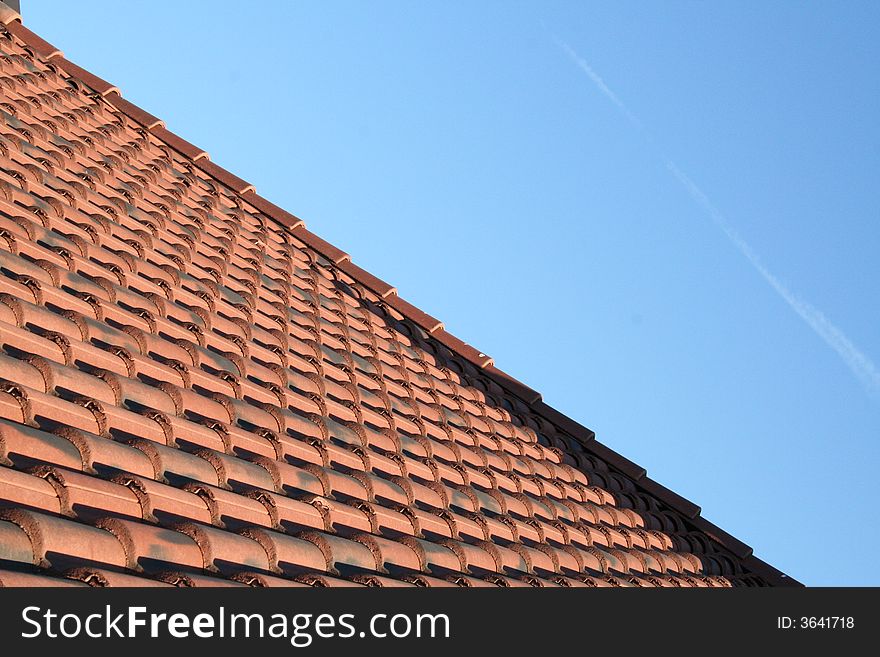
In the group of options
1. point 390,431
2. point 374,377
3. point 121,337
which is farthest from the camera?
point 374,377

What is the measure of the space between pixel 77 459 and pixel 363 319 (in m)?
4.56

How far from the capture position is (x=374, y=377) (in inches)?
268

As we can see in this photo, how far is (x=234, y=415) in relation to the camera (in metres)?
4.68

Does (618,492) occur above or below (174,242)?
below

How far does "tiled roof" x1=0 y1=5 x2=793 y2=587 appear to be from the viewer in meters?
3.44

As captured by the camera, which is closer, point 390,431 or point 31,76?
point 390,431

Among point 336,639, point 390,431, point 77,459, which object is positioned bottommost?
point 336,639

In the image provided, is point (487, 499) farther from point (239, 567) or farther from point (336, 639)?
point (336, 639)

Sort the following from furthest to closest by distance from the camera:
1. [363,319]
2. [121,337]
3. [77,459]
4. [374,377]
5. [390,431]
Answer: [363,319] → [374,377] → [390,431] → [121,337] → [77,459]

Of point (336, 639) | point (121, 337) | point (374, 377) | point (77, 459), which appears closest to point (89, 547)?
point (77, 459)

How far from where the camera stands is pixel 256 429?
4742mm

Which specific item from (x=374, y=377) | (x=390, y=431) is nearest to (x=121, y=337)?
(x=390, y=431)

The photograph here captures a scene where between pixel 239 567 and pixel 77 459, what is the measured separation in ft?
2.07

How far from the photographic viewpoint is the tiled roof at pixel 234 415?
11.3 feet
